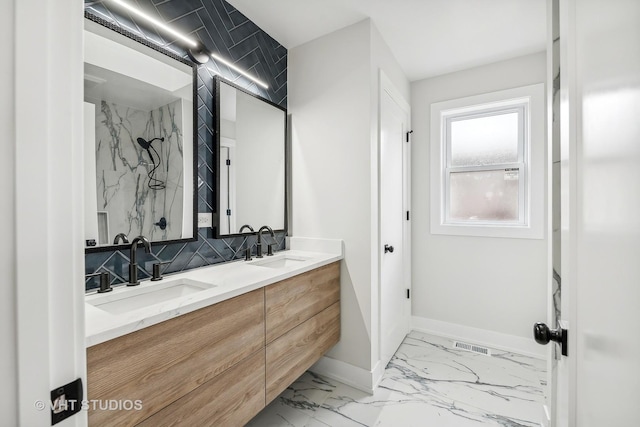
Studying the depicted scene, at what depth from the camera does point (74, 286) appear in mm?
503

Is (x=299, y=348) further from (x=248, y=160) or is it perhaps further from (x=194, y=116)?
(x=194, y=116)

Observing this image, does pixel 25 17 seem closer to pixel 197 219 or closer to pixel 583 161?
pixel 583 161

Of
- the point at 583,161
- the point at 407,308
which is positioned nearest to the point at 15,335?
the point at 583,161

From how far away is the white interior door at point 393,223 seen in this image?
7.20 ft

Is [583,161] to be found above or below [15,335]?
above

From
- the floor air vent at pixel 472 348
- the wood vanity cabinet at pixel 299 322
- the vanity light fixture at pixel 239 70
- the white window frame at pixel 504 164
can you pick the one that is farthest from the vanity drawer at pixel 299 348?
the vanity light fixture at pixel 239 70

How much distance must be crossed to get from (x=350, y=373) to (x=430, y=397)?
1.82 ft

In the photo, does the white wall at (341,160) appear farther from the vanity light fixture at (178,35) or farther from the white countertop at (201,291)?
the vanity light fixture at (178,35)

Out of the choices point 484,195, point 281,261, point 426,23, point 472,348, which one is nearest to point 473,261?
point 484,195

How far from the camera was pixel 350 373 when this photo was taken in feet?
6.71

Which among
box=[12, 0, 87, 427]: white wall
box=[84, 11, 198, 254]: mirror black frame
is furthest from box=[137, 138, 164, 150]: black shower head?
box=[12, 0, 87, 427]: white wall

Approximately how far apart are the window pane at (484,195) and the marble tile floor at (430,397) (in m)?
1.27

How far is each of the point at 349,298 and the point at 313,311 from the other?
39 cm

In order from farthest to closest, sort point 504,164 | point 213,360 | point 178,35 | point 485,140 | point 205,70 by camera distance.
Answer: point 485,140 < point 504,164 < point 205,70 < point 178,35 < point 213,360
